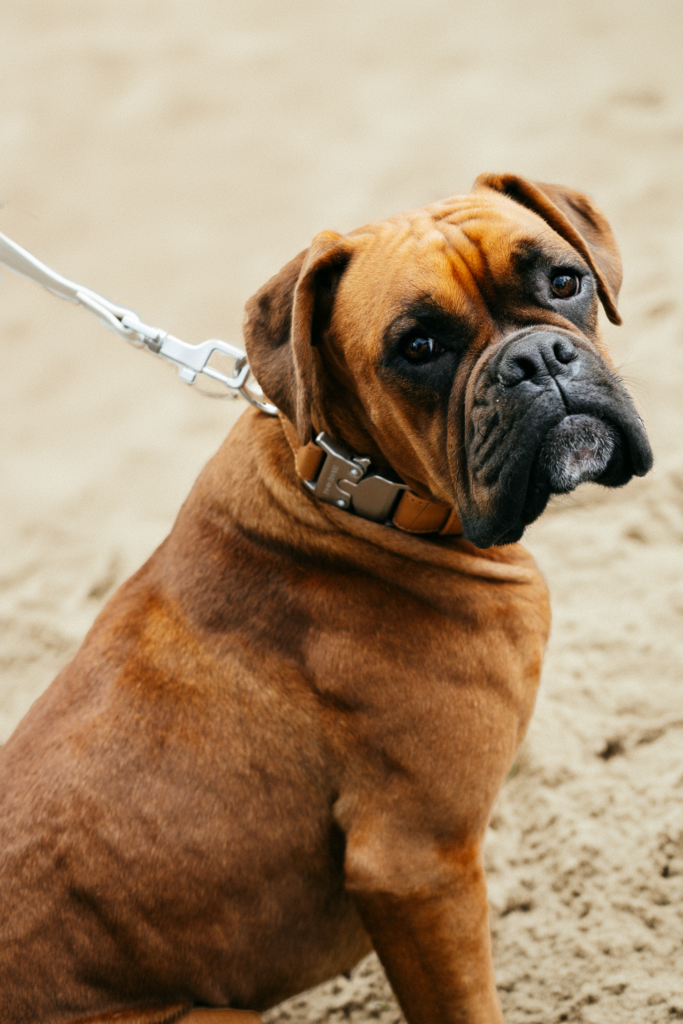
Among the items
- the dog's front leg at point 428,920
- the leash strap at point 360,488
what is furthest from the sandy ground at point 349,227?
the leash strap at point 360,488

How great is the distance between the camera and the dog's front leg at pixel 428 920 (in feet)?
7.84

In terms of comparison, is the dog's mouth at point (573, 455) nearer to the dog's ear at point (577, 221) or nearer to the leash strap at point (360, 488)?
the leash strap at point (360, 488)

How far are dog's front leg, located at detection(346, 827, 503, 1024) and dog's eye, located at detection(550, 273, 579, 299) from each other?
4.66 feet

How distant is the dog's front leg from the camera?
239cm

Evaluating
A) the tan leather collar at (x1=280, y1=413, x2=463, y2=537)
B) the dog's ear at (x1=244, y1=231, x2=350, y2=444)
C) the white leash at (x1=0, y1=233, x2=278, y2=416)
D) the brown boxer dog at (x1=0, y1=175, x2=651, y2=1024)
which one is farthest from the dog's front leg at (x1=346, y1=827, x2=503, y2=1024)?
the white leash at (x1=0, y1=233, x2=278, y2=416)

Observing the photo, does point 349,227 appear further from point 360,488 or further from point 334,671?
point 334,671

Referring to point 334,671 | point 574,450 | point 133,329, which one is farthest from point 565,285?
point 133,329

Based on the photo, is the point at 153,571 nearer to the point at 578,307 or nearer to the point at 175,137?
the point at 578,307

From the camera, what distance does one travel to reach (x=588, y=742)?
3375 millimetres

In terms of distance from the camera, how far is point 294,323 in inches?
92.1

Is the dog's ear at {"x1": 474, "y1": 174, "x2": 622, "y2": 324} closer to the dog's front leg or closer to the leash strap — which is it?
the leash strap

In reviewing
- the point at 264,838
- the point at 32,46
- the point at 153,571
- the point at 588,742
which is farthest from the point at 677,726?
the point at 32,46

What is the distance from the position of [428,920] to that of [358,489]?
1.11 meters

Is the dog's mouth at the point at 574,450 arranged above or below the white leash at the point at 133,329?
below
